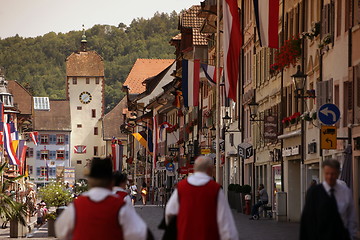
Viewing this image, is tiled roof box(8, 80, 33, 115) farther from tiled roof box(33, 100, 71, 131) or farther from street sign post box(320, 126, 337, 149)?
street sign post box(320, 126, 337, 149)

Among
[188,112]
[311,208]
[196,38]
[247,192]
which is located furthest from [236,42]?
[188,112]

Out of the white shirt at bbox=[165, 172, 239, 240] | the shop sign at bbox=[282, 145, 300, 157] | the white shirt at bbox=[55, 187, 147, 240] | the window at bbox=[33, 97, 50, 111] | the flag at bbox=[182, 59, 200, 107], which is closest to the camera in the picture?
the white shirt at bbox=[55, 187, 147, 240]

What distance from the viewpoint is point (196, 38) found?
74.1 metres

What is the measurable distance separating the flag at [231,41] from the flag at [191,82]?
26.9 feet

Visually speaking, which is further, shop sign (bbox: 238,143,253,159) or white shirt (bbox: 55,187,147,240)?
shop sign (bbox: 238,143,253,159)

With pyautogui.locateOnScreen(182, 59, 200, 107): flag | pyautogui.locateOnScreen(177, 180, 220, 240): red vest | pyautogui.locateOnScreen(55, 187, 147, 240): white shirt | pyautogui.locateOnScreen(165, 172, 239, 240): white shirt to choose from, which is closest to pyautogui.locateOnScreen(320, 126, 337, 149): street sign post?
pyautogui.locateOnScreen(165, 172, 239, 240): white shirt

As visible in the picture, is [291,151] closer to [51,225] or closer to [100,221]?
[51,225]

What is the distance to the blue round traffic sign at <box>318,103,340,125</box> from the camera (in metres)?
22.1

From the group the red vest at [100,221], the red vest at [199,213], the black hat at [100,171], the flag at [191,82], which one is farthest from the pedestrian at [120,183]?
the flag at [191,82]

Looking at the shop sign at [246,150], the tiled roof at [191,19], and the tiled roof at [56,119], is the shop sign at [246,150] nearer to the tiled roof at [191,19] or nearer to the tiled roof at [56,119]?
the tiled roof at [191,19]

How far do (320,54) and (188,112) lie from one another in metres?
49.2

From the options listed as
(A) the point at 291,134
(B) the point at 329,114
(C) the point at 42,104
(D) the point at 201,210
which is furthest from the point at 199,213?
(C) the point at 42,104

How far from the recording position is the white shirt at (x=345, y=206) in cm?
1127

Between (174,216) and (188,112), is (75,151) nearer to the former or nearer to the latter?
(188,112)
